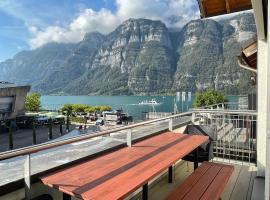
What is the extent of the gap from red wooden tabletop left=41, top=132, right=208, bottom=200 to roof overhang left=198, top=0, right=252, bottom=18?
3.07m

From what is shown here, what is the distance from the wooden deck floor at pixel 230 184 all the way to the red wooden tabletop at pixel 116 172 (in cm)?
93

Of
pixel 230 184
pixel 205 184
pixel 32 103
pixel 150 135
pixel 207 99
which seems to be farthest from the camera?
pixel 32 103

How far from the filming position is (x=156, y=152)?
3867 millimetres

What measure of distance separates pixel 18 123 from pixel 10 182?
32583mm

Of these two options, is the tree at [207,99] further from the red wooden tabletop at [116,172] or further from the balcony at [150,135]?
the red wooden tabletop at [116,172]

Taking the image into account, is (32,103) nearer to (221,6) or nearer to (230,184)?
(221,6)

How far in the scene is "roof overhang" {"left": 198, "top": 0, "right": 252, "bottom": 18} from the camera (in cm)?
582

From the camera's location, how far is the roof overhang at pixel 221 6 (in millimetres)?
5820

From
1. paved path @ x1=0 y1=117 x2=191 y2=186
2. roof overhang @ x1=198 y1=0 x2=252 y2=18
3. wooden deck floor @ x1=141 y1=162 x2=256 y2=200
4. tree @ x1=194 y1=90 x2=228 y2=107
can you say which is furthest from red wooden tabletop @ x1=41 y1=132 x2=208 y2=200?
tree @ x1=194 y1=90 x2=228 y2=107

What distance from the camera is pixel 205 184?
367 cm

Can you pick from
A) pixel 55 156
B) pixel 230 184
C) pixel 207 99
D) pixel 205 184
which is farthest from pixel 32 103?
pixel 205 184

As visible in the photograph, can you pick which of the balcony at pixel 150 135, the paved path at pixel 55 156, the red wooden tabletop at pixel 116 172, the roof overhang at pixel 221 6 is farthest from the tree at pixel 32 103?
the red wooden tabletop at pixel 116 172

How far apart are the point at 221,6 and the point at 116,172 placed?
4.54m

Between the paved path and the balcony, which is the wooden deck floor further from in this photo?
the paved path
